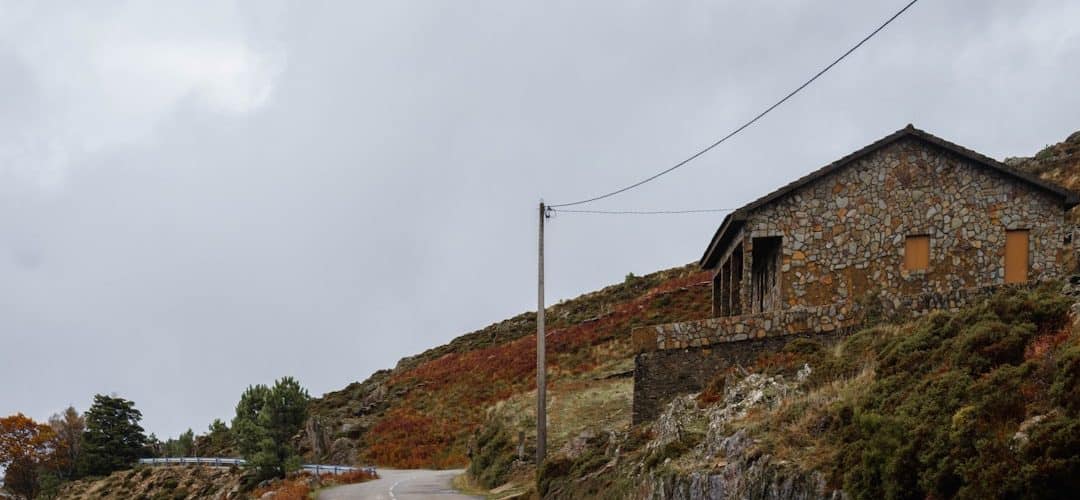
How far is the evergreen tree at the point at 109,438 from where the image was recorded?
59.1 meters

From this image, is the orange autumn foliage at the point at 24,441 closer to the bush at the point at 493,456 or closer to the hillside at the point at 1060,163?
the bush at the point at 493,456

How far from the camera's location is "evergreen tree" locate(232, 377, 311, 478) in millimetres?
39438

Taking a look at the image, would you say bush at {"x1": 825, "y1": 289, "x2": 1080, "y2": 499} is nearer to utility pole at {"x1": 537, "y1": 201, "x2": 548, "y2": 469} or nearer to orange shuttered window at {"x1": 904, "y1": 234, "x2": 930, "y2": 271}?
orange shuttered window at {"x1": 904, "y1": 234, "x2": 930, "y2": 271}

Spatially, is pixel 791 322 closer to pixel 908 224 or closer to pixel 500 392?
pixel 908 224

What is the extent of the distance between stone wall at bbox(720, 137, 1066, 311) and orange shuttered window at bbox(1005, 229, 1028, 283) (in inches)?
5.8

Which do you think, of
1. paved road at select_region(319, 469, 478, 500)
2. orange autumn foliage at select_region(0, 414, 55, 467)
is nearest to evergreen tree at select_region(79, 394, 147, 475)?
orange autumn foliage at select_region(0, 414, 55, 467)

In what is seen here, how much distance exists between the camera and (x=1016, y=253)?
2247 cm

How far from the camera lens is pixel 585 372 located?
138 ft

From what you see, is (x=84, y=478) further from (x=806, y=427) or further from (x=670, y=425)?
(x=806, y=427)

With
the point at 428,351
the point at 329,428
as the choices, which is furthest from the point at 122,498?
the point at 428,351

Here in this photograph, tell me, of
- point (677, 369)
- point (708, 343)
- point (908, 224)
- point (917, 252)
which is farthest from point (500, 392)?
point (708, 343)

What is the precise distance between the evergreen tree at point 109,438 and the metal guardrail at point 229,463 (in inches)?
50.1

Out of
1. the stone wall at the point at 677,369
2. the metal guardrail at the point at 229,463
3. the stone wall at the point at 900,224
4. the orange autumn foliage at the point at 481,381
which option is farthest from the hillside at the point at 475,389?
the stone wall at the point at 677,369

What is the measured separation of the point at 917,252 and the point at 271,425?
91.3 feet
